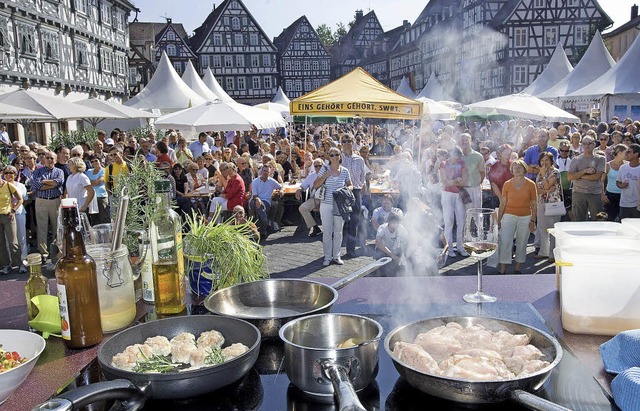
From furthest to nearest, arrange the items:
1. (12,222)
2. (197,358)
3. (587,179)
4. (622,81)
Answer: (622,81) < (587,179) < (12,222) < (197,358)

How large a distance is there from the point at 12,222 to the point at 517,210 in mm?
7008

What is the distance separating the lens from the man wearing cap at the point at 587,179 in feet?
27.5

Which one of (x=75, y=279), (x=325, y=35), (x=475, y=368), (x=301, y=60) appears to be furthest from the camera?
(x=325, y=35)

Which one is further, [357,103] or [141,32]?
[141,32]

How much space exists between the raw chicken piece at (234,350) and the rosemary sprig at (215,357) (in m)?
0.01

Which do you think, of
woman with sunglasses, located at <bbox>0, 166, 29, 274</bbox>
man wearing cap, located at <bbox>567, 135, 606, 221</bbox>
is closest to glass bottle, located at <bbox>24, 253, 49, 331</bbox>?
woman with sunglasses, located at <bbox>0, 166, 29, 274</bbox>

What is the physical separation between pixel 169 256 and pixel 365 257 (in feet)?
22.0

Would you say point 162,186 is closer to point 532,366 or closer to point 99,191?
point 532,366

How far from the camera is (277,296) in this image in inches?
89.7

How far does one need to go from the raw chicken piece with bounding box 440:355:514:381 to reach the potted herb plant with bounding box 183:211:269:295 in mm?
1043

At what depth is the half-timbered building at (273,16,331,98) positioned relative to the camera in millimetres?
58844

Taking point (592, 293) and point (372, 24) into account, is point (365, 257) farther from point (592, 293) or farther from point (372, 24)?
point (372, 24)

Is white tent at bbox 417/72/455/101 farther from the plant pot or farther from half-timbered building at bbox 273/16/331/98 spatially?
half-timbered building at bbox 273/16/331/98

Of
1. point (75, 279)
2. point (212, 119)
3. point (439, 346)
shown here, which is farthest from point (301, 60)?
point (439, 346)
